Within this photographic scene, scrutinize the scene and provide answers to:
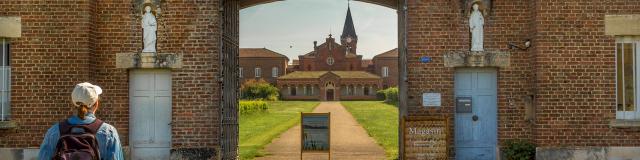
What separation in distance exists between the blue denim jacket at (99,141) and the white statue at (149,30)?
24.2ft

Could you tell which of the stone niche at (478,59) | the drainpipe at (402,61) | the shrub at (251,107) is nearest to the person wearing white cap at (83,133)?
the drainpipe at (402,61)

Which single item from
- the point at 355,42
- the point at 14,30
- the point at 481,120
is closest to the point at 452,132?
the point at 481,120

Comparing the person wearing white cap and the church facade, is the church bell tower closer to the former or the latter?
the church facade

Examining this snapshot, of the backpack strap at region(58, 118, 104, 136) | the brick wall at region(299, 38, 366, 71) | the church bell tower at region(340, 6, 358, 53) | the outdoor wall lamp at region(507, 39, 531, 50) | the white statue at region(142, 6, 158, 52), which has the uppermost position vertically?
the church bell tower at region(340, 6, 358, 53)

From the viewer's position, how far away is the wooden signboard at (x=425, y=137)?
38.9ft

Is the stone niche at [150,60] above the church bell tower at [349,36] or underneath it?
underneath

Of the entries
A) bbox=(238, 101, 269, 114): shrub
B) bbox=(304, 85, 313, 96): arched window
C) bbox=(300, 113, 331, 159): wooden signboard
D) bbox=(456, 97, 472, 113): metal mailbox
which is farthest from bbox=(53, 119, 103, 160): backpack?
bbox=(304, 85, 313, 96): arched window

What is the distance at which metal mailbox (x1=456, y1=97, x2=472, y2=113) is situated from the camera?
1238 centimetres

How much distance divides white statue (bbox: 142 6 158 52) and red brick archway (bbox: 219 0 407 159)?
1.16 m

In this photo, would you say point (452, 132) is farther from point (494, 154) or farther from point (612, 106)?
point (612, 106)

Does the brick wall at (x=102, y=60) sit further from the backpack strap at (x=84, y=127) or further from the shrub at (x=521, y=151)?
the backpack strap at (x=84, y=127)

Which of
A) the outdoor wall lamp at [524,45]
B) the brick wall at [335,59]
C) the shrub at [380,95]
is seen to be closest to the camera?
the outdoor wall lamp at [524,45]

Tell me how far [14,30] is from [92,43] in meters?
1.27

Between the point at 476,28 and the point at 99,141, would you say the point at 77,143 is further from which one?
the point at 476,28
